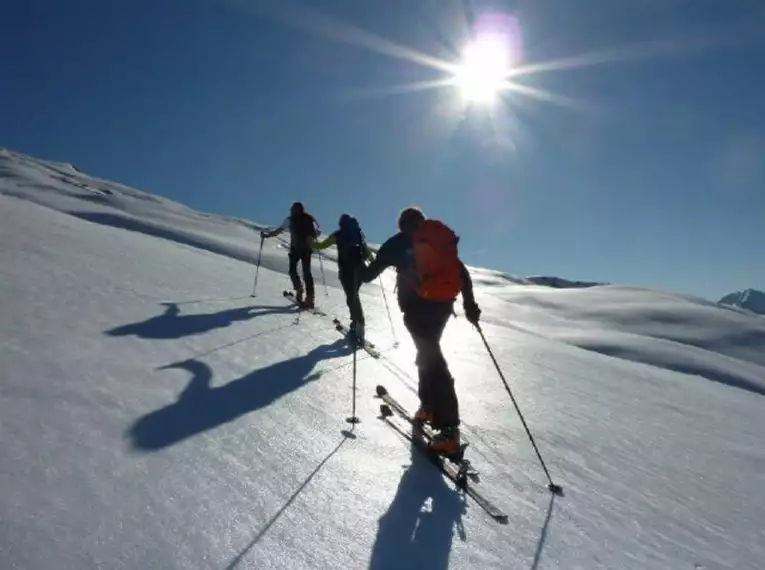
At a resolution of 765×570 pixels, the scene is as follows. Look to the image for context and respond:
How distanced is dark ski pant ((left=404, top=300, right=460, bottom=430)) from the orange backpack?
0.17 meters

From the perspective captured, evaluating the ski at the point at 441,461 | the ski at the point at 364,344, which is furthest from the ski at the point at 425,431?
the ski at the point at 364,344

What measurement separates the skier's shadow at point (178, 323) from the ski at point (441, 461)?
2.51 m

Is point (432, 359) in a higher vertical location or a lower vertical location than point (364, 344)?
higher

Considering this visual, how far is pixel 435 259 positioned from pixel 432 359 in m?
0.88

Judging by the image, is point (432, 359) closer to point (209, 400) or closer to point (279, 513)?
point (209, 400)

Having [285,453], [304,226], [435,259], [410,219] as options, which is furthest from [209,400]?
[304,226]

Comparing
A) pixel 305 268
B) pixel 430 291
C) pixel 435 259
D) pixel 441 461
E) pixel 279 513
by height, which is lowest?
→ pixel 279 513

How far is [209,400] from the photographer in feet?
14.3

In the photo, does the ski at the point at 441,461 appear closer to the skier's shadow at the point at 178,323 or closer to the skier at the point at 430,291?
the skier at the point at 430,291

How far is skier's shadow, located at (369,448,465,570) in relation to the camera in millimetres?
2770

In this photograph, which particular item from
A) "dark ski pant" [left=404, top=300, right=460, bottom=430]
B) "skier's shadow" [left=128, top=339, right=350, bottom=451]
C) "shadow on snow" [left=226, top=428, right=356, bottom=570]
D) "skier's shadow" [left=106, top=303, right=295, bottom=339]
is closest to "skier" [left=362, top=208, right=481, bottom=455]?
"dark ski pant" [left=404, top=300, right=460, bottom=430]

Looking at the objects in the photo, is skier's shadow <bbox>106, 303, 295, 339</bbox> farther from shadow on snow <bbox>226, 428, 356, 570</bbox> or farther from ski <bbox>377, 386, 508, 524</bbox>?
shadow on snow <bbox>226, 428, 356, 570</bbox>

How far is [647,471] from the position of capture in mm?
5242

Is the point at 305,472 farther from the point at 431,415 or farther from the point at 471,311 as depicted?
the point at 471,311
